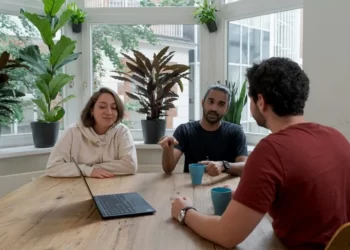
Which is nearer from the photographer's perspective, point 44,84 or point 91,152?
point 91,152

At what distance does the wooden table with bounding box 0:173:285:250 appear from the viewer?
1050 mm

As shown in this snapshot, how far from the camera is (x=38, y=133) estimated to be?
112 inches

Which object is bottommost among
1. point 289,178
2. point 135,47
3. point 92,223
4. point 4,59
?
point 92,223

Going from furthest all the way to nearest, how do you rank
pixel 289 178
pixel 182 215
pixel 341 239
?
pixel 182 215, pixel 289 178, pixel 341 239

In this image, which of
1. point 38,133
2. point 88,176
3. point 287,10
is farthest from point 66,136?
point 287,10

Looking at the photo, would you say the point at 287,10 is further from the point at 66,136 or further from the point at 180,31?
the point at 66,136

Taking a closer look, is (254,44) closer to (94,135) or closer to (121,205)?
(94,135)

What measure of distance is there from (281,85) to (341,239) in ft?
1.53

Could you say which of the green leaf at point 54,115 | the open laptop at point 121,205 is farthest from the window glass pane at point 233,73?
the open laptop at point 121,205

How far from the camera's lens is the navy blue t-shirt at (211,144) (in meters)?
2.46

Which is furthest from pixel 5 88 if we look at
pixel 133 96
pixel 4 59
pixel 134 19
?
pixel 134 19

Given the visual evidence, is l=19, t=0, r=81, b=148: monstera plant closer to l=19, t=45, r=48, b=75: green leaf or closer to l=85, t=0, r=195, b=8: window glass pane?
l=19, t=45, r=48, b=75: green leaf

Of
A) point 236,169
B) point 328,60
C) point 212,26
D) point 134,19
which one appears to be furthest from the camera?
point 134,19

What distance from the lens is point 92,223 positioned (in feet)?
3.99
